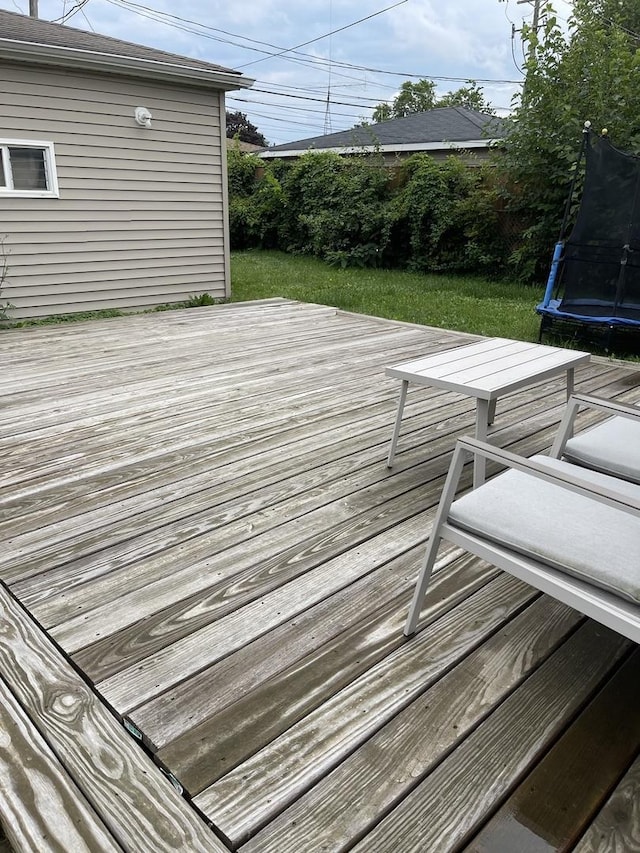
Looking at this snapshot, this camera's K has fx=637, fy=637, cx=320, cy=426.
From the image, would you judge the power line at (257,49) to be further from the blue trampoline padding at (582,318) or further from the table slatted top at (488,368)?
the table slatted top at (488,368)

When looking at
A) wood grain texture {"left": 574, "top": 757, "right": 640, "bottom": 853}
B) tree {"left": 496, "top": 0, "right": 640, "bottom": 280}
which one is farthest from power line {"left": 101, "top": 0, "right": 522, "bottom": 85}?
wood grain texture {"left": 574, "top": 757, "right": 640, "bottom": 853}

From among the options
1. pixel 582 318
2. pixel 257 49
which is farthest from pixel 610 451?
pixel 257 49

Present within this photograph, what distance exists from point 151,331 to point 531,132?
209 inches

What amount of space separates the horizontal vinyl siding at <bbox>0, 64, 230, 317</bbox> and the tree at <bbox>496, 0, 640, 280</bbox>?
372cm

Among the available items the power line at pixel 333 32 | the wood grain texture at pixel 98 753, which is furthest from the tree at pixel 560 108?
the power line at pixel 333 32

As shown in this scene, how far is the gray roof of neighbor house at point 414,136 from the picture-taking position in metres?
11.9

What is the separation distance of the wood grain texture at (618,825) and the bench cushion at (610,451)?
90 centimetres

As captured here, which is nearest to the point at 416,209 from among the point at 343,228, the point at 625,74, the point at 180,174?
the point at 343,228

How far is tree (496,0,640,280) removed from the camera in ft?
22.7

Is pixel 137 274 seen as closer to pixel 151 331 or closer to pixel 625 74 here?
pixel 151 331

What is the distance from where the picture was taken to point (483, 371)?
2580 millimetres

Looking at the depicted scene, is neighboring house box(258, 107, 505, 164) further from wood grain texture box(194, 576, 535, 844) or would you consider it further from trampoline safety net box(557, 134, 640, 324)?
wood grain texture box(194, 576, 535, 844)

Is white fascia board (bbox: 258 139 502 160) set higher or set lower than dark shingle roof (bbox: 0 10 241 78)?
lower

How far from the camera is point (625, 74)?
6.90 metres
